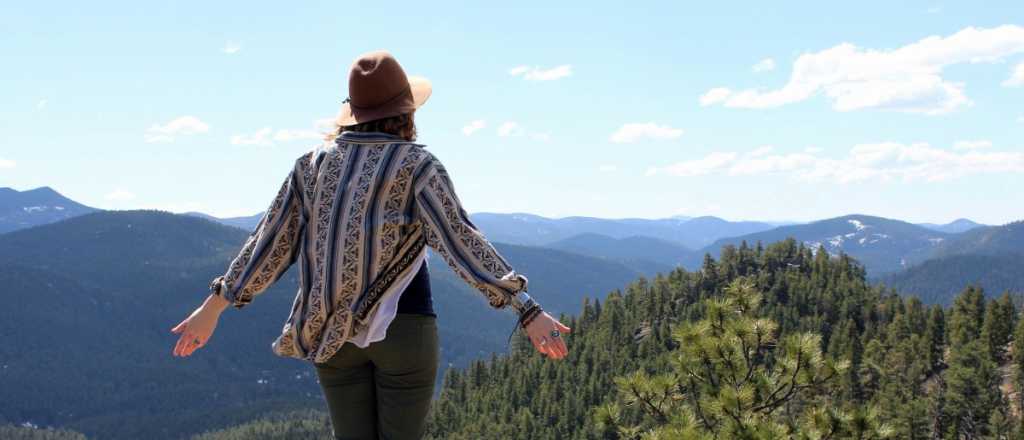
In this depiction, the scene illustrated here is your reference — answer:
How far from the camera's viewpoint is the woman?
4730 mm

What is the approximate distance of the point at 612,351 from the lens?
138m

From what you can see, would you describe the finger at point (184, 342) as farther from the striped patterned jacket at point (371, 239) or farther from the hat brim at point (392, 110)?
the hat brim at point (392, 110)

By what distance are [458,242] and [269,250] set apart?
4.14 feet

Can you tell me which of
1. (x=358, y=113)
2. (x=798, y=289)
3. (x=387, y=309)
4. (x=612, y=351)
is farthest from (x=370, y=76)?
(x=798, y=289)

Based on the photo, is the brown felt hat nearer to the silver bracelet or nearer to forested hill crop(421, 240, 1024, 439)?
the silver bracelet

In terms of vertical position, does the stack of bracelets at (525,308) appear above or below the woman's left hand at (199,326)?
above

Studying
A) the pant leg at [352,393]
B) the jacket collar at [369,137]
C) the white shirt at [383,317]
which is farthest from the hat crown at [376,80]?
the pant leg at [352,393]

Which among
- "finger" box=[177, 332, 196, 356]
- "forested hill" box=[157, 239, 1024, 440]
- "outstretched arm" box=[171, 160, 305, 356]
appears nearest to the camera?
"finger" box=[177, 332, 196, 356]

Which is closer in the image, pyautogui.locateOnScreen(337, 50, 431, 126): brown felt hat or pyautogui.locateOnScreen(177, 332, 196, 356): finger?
pyautogui.locateOnScreen(337, 50, 431, 126): brown felt hat

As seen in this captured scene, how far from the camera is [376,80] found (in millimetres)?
4922

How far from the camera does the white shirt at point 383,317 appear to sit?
4719 millimetres

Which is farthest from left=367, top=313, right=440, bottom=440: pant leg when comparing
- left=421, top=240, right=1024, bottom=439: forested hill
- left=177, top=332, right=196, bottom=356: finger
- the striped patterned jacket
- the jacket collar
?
left=421, top=240, right=1024, bottom=439: forested hill

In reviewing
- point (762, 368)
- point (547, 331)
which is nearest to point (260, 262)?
point (547, 331)

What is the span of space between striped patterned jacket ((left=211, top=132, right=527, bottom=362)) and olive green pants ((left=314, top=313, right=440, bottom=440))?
16 cm
